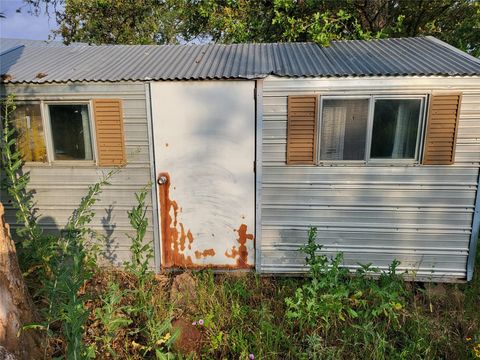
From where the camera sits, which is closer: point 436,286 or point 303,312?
point 303,312

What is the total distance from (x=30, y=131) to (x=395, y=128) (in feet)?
15.9

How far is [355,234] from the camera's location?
438cm

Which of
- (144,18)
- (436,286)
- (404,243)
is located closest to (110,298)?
(404,243)

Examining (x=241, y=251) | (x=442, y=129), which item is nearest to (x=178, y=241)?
(x=241, y=251)

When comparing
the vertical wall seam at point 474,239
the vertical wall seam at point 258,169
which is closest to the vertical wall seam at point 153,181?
the vertical wall seam at point 258,169

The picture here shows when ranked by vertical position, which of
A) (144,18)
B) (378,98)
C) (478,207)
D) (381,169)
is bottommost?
(478,207)

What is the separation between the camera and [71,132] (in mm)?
4367

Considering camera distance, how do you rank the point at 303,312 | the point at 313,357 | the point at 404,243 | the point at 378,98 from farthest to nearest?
the point at 404,243 < the point at 378,98 < the point at 303,312 < the point at 313,357

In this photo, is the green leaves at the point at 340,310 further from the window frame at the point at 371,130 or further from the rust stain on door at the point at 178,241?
the window frame at the point at 371,130

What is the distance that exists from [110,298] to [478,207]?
4.45 meters

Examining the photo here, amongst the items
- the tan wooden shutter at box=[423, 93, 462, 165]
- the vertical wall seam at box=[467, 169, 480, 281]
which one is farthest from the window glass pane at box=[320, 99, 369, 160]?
the vertical wall seam at box=[467, 169, 480, 281]

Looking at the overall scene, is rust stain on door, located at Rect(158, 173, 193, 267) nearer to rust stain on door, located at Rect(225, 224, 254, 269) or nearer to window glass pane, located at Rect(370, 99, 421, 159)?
rust stain on door, located at Rect(225, 224, 254, 269)

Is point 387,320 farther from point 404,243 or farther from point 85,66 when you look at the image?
point 85,66

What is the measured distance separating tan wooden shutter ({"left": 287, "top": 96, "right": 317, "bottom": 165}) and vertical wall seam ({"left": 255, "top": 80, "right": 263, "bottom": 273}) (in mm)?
367
